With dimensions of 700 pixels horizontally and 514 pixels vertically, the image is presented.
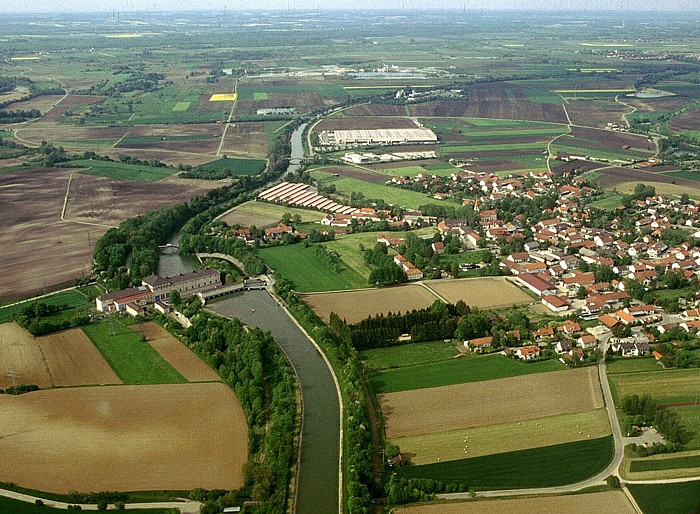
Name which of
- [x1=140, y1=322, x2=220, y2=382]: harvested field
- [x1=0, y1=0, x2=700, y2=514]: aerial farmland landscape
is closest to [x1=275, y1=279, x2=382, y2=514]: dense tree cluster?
[x1=0, y1=0, x2=700, y2=514]: aerial farmland landscape

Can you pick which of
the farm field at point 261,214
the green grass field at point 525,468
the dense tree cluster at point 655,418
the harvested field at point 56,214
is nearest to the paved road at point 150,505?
the green grass field at point 525,468

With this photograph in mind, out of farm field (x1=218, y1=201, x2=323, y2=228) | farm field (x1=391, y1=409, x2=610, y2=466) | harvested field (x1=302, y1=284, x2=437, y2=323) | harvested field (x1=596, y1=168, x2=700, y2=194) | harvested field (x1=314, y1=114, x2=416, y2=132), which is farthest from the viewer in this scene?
harvested field (x1=314, y1=114, x2=416, y2=132)

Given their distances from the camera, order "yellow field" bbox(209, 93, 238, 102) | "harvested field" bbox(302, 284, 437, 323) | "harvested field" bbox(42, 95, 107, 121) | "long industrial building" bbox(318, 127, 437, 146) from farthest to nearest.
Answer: "yellow field" bbox(209, 93, 238, 102), "harvested field" bbox(42, 95, 107, 121), "long industrial building" bbox(318, 127, 437, 146), "harvested field" bbox(302, 284, 437, 323)

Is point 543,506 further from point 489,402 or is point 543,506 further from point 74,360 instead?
point 74,360

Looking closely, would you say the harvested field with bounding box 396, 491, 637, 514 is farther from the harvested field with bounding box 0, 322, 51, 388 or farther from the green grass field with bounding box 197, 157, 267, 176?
the green grass field with bounding box 197, 157, 267, 176

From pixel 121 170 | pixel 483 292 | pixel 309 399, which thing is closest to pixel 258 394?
pixel 309 399

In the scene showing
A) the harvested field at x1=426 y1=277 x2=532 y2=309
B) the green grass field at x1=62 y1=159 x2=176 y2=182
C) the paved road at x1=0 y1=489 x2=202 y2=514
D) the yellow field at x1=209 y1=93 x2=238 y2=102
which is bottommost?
the green grass field at x1=62 y1=159 x2=176 y2=182

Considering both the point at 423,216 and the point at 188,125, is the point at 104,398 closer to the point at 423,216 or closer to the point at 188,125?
the point at 423,216

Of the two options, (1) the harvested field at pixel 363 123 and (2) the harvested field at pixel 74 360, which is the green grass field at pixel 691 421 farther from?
(1) the harvested field at pixel 363 123
